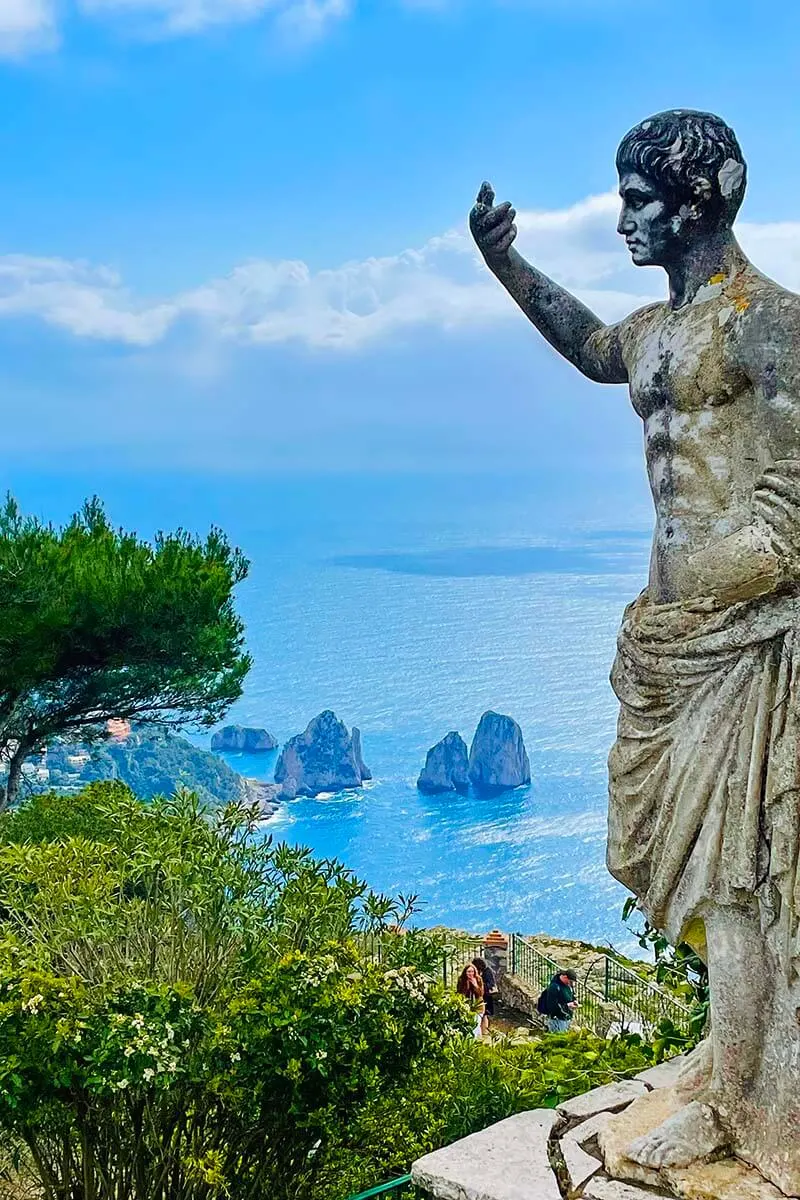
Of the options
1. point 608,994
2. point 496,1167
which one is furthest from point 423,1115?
point 608,994

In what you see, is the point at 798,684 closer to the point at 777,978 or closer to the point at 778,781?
the point at 778,781

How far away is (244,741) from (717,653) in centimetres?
1812

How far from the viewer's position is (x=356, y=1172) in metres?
4.97

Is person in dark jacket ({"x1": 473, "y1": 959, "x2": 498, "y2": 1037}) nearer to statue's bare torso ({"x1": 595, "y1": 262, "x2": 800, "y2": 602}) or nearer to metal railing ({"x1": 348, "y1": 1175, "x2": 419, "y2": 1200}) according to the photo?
metal railing ({"x1": 348, "y1": 1175, "x2": 419, "y2": 1200})

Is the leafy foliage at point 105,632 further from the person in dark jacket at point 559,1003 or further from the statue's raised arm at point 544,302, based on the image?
the statue's raised arm at point 544,302

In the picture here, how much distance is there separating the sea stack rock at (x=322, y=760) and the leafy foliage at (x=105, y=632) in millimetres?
7055

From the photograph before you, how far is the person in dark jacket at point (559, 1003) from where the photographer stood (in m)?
8.59

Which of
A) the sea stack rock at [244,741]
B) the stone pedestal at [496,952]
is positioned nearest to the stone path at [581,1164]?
the stone pedestal at [496,952]

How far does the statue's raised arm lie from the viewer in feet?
10.0

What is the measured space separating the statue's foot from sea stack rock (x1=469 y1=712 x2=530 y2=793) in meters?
14.9

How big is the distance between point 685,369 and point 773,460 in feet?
1.04

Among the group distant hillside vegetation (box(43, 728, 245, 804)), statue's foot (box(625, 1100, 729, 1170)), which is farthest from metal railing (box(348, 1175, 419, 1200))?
distant hillside vegetation (box(43, 728, 245, 804))

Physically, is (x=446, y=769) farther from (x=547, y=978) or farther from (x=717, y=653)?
(x=717, y=653)

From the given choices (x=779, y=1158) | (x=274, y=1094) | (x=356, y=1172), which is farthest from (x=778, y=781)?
(x=356, y=1172)
